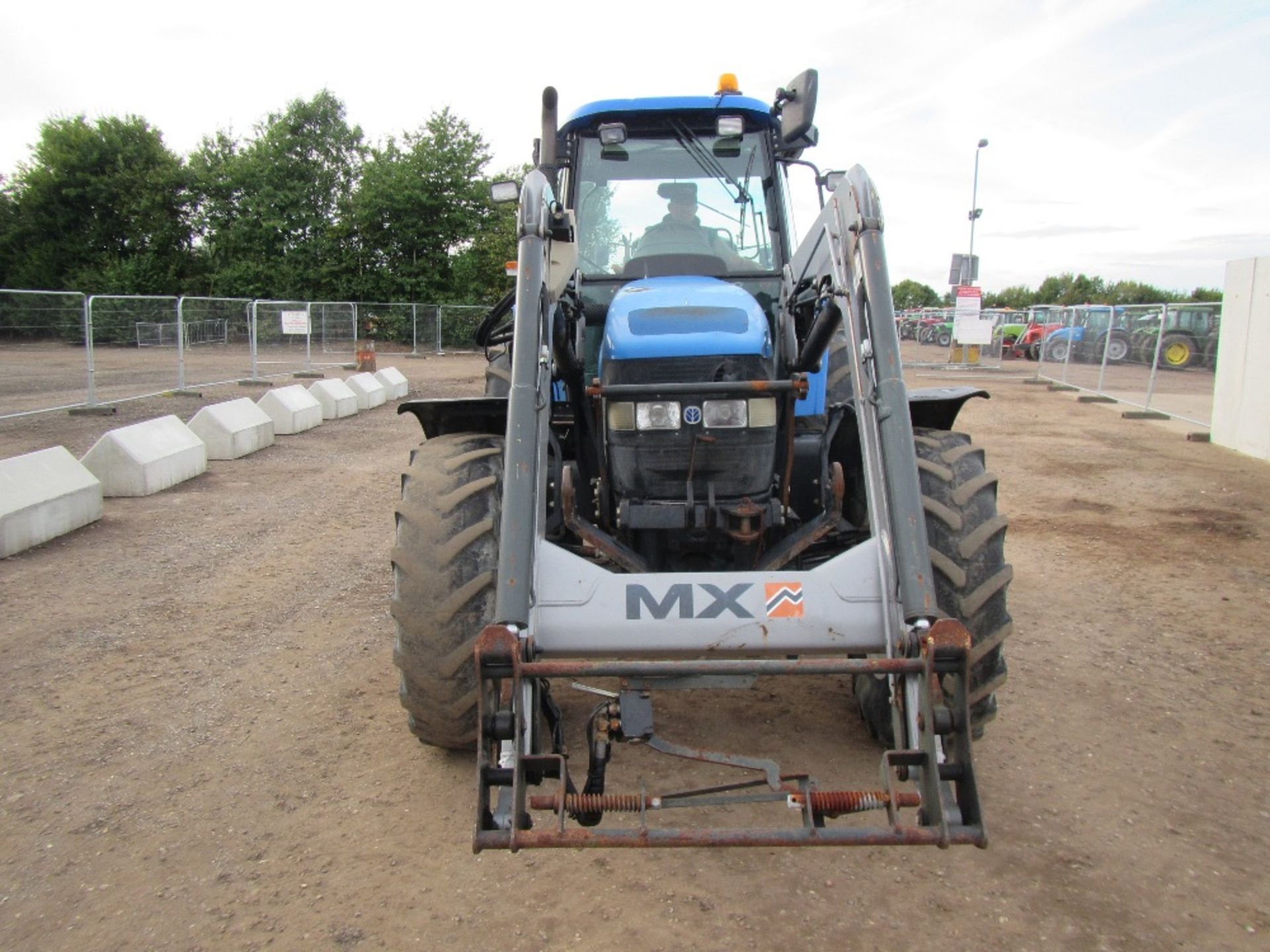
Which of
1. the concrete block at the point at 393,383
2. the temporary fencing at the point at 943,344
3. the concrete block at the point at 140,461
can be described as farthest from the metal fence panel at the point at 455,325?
the concrete block at the point at 140,461

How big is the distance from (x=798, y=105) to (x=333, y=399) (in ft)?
38.3

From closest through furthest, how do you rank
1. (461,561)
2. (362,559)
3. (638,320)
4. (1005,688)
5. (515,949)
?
(515,949), (461,561), (638,320), (1005,688), (362,559)

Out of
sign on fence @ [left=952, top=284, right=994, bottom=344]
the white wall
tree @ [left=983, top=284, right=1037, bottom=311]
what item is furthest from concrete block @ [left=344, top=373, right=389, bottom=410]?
tree @ [left=983, top=284, right=1037, bottom=311]

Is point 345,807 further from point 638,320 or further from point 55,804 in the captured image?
point 638,320

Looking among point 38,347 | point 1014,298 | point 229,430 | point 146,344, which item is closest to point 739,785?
point 229,430

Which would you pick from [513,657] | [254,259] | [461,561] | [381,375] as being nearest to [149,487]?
[461,561]

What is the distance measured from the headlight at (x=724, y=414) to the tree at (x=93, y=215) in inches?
1455

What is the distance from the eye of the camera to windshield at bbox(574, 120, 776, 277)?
4.75 metres

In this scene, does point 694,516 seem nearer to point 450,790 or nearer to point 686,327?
point 686,327

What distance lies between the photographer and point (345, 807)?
341 cm

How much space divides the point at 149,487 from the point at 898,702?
7.69 m

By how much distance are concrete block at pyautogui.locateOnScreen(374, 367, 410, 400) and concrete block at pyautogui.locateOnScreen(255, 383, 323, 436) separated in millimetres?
4411

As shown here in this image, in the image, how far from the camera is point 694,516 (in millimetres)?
3680

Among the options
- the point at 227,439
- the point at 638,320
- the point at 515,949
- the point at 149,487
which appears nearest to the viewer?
the point at 515,949
